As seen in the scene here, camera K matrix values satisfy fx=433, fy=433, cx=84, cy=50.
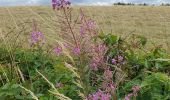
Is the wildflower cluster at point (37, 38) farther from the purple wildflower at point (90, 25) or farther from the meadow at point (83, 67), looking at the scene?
the purple wildflower at point (90, 25)

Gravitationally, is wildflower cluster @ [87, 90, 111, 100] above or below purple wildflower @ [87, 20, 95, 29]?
below

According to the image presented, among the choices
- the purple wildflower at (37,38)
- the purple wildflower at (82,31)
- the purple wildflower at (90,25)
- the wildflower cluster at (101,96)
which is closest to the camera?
the wildflower cluster at (101,96)

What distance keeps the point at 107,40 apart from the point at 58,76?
0.75 metres

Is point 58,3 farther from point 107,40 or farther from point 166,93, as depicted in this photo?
point 107,40

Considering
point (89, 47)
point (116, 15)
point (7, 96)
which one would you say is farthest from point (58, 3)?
point (116, 15)

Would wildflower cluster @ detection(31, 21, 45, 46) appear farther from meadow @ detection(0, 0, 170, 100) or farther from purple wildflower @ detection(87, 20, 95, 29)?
purple wildflower @ detection(87, 20, 95, 29)

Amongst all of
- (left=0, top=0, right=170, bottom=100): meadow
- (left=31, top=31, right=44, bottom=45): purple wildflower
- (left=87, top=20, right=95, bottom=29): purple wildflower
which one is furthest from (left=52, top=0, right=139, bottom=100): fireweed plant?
(left=31, top=31, right=44, bottom=45): purple wildflower

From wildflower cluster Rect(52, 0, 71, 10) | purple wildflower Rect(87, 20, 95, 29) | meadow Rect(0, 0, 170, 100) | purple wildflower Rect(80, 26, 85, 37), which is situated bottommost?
meadow Rect(0, 0, 170, 100)

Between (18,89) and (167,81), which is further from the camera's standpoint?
(18,89)

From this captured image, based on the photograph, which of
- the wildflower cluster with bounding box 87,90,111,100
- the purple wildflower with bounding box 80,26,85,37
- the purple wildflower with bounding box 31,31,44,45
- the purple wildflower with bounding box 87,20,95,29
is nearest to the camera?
the wildflower cluster with bounding box 87,90,111,100

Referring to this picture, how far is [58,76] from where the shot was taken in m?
3.67

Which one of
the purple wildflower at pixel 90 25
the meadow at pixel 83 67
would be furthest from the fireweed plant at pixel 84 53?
the purple wildflower at pixel 90 25

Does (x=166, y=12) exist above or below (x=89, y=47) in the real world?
below

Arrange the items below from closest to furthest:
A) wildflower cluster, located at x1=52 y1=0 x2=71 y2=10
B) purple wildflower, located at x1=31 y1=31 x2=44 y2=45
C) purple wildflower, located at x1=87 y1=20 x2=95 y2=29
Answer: wildflower cluster, located at x1=52 y1=0 x2=71 y2=10 < purple wildflower, located at x1=87 y1=20 x2=95 y2=29 < purple wildflower, located at x1=31 y1=31 x2=44 y2=45
